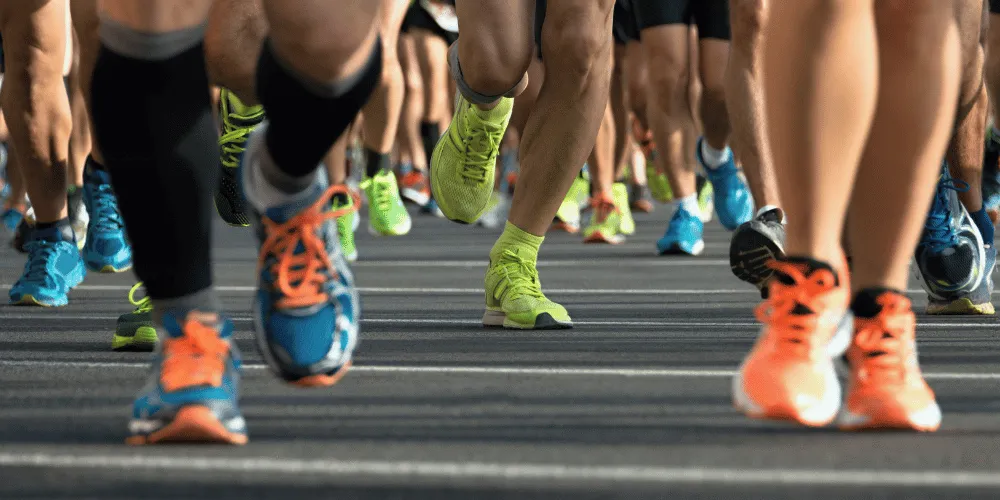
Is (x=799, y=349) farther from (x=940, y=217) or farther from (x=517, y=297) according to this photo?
(x=940, y=217)

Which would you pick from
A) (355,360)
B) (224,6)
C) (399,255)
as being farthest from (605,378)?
(399,255)

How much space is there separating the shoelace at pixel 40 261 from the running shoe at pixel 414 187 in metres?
7.93

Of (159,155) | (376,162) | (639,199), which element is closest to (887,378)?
(159,155)

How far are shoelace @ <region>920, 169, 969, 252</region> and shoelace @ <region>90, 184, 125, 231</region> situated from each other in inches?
91.4

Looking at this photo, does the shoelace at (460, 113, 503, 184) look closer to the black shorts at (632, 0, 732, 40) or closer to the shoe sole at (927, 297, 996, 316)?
the shoe sole at (927, 297, 996, 316)

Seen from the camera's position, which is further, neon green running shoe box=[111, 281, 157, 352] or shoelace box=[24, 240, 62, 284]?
shoelace box=[24, 240, 62, 284]

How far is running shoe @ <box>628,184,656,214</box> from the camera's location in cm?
1402

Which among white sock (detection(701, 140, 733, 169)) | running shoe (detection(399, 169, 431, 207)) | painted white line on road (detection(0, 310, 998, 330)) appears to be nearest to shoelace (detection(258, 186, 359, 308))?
painted white line on road (detection(0, 310, 998, 330))

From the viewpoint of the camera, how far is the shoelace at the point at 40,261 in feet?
17.7

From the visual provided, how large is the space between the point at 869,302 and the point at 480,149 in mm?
2024

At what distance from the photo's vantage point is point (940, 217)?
4797 mm

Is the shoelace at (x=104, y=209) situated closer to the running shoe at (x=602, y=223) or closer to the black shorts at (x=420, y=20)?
the running shoe at (x=602, y=223)

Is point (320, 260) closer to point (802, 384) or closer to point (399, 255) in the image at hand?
point (802, 384)

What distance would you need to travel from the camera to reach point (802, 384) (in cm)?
270
